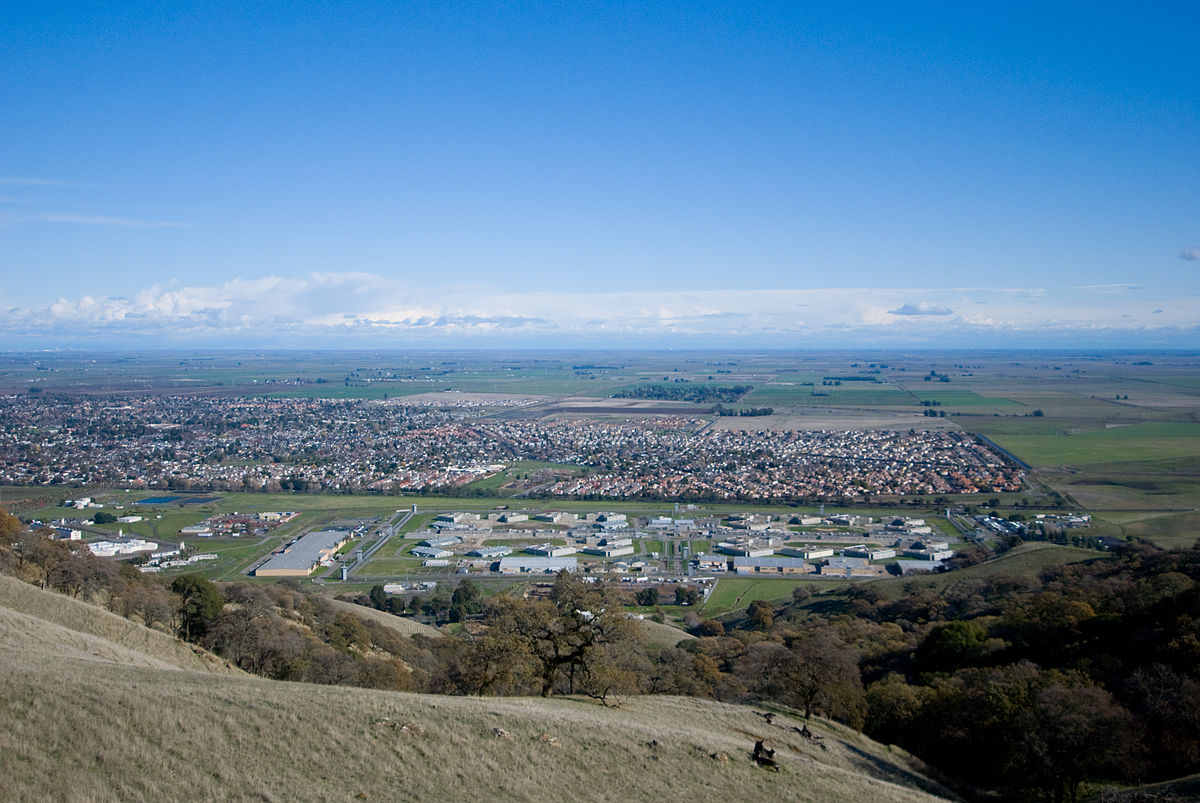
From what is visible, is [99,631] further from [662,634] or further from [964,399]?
[964,399]

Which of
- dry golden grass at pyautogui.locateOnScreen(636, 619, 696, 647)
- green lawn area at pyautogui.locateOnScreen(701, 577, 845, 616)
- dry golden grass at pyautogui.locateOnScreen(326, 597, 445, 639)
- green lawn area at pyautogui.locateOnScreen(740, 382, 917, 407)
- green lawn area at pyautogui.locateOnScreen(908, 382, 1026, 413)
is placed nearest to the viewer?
dry golden grass at pyautogui.locateOnScreen(636, 619, 696, 647)

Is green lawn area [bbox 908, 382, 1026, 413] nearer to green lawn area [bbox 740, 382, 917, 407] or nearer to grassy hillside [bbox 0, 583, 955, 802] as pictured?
green lawn area [bbox 740, 382, 917, 407]

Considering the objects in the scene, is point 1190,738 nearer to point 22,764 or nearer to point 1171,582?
point 1171,582

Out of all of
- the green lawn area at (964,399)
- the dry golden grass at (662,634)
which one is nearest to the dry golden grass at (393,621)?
the dry golden grass at (662,634)

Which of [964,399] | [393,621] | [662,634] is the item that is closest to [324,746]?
[662,634]

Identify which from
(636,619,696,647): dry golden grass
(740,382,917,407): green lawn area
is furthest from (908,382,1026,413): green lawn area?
(636,619,696,647): dry golden grass
